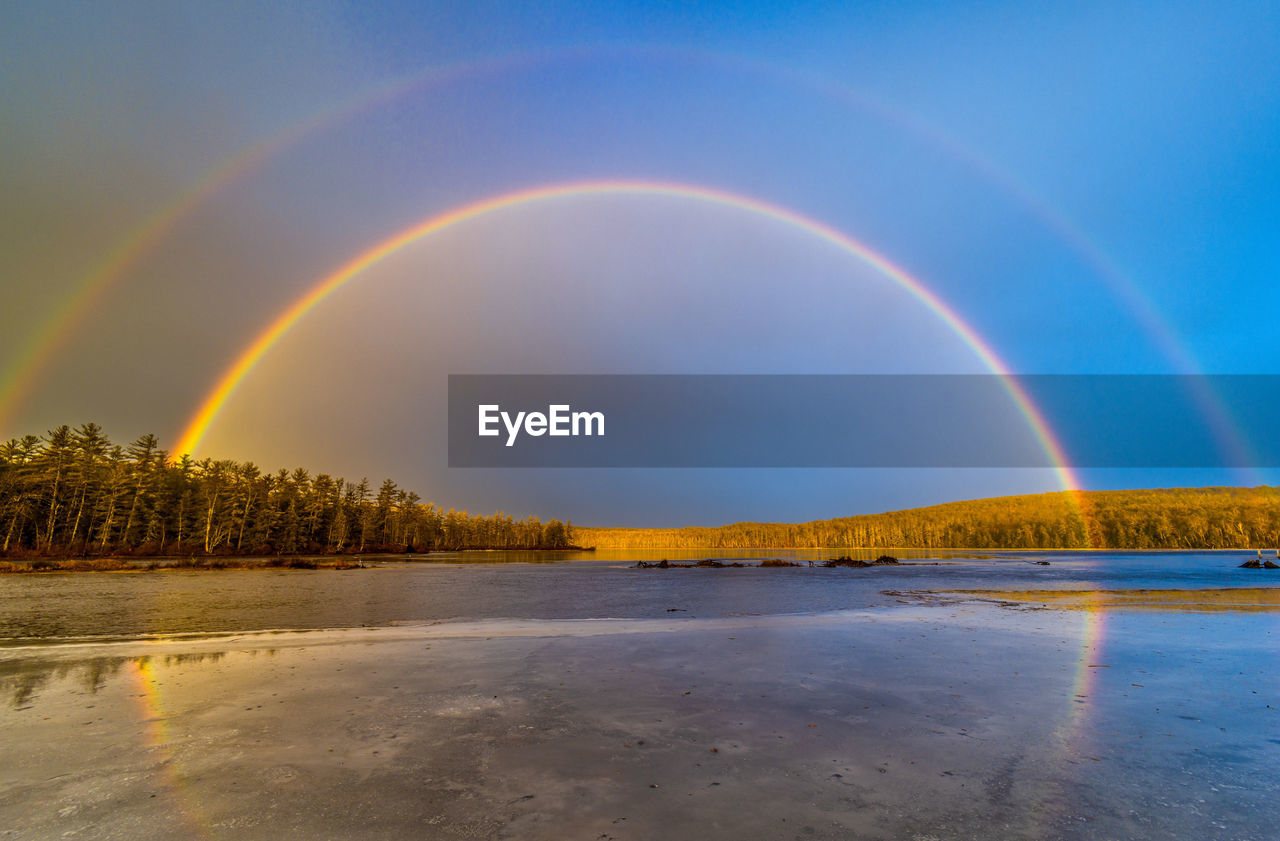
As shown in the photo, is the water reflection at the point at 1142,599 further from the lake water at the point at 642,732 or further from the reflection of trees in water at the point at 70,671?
the reflection of trees in water at the point at 70,671

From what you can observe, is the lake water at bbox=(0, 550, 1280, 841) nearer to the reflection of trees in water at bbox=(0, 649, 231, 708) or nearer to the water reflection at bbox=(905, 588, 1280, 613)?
the reflection of trees in water at bbox=(0, 649, 231, 708)

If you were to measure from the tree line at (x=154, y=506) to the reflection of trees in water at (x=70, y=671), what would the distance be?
74084 mm

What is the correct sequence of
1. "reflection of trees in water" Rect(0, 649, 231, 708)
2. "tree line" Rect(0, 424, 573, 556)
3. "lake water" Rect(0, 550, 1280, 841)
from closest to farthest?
"lake water" Rect(0, 550, 1280, 841)
"reflection of trees in water" Rect(0, 649, 231, 708)
"tree line" Rect(0, 424, 573, 556)

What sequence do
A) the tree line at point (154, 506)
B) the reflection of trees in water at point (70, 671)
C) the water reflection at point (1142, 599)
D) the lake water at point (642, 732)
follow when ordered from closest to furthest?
1. the lake water at point (642, 732)
2. the reflection of trees in water at point (70, 671)
3. the water reflection at point (1142, 599)
4. the tree line at point (154, 506)

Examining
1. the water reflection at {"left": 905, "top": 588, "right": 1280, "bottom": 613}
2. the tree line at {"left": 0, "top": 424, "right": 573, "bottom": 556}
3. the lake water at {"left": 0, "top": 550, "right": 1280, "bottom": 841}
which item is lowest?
the water reflection at {"left": 905, "top": 588, "right": 1280, "bottom": 613}

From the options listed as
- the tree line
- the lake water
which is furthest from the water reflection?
the tree line

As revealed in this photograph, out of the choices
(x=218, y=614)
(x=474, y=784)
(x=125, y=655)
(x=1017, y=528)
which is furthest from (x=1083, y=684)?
(x=1017, y=528)

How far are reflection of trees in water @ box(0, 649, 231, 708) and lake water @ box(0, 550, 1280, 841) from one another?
0.09 m

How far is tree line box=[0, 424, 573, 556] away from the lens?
70.9 metres

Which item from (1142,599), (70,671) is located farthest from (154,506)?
(1142,599)

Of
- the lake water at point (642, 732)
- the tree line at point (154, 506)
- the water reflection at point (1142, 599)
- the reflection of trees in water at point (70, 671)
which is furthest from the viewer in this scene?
the tree line at point (154, 506)

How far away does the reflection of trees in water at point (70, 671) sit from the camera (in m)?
9.68

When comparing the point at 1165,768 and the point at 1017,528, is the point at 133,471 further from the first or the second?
the point at 1017,528

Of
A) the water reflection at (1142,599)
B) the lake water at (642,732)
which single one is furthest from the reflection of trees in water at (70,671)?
the water reflection at (1142,599)
